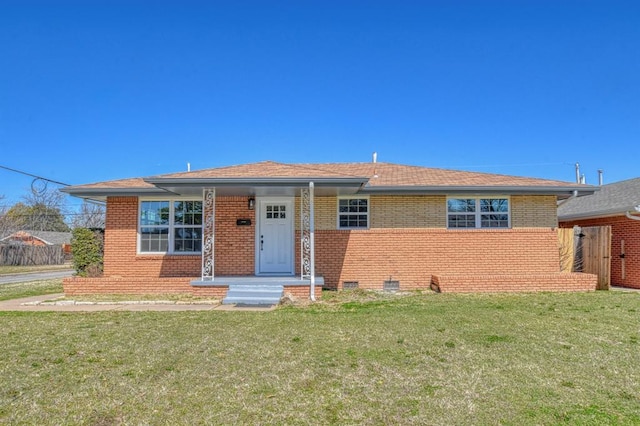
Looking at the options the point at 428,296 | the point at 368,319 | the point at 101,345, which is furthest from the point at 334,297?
the point at 101,345

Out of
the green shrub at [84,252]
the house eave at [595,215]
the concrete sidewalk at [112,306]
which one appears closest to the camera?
the concrete sidewalk at [112,306]

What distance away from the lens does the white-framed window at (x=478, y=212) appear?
1212 centimetres

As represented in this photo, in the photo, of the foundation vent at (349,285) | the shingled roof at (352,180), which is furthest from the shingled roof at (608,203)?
the foundation vent at (349,285)

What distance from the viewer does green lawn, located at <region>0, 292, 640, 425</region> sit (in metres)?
3.30

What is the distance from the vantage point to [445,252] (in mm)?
11984

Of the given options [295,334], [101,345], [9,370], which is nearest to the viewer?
[9,370]

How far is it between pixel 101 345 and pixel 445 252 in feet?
31.1

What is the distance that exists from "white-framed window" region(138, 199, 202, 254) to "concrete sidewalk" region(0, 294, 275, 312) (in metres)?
3.06

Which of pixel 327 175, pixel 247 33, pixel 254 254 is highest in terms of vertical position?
pixel 247 33

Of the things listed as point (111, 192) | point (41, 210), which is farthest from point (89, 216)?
point (111, 192)

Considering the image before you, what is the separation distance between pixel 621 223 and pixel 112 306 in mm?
15122

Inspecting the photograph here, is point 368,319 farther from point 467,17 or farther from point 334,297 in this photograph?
point 467,17

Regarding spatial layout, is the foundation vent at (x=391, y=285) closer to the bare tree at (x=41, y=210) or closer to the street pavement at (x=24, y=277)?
the street pavement at (x=24, y=277)

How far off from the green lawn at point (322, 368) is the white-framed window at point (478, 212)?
4814 millimetres
